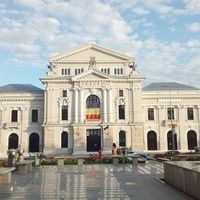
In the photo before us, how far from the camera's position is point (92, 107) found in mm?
51906

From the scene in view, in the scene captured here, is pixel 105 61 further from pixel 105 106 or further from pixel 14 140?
pixel 14 140

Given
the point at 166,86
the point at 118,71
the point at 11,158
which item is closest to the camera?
→ the point at 11,158

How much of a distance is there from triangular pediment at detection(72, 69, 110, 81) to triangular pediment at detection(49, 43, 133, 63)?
3.66 metres

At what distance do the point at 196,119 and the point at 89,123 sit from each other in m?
20.0

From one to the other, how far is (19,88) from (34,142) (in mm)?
12289

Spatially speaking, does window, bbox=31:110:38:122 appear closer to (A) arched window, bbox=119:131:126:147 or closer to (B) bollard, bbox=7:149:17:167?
(A) arched window, bbox=119:131:126:147

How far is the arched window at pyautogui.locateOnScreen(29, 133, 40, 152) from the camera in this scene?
52728 mm

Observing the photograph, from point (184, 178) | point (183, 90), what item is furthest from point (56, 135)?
point (184, 178)

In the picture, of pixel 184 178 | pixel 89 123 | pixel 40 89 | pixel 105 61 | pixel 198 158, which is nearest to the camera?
pixel 184 178

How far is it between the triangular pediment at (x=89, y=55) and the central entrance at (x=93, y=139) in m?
13.5

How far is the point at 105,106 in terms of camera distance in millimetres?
51594

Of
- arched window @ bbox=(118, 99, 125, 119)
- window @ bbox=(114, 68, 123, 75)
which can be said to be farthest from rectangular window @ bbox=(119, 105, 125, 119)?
window @ bbox=(114, 68, 123, 75)

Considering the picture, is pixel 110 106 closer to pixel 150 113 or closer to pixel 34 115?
pixel 150 113

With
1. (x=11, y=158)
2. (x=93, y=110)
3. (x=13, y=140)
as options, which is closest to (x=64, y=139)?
(x=93, y=110)
